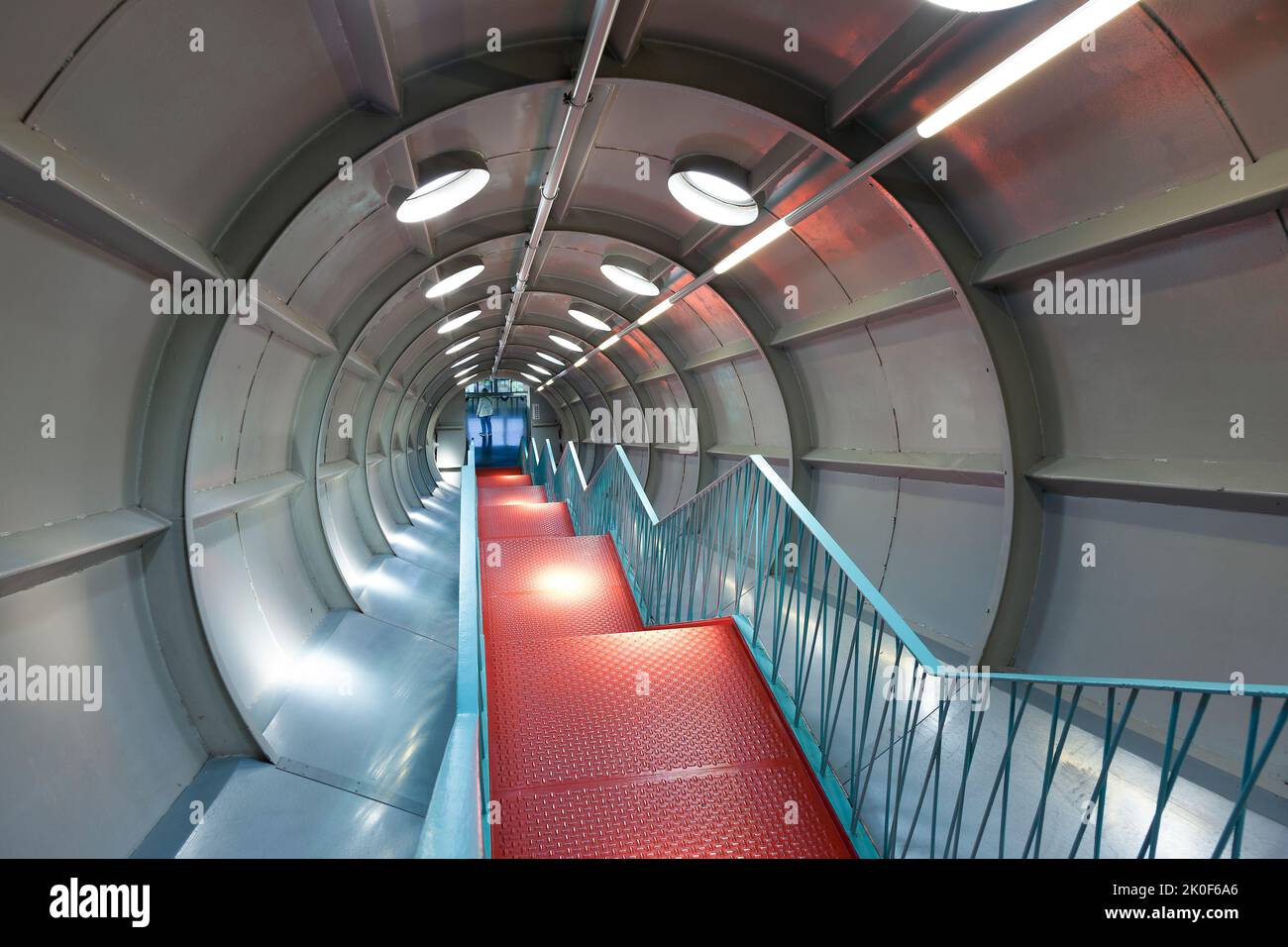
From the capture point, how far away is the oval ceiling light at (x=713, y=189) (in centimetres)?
518

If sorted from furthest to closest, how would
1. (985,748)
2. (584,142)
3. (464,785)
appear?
(584,142)
(985,748)
(464,785)

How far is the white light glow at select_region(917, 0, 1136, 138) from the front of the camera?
2.28 meters

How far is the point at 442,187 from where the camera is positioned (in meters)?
5.04

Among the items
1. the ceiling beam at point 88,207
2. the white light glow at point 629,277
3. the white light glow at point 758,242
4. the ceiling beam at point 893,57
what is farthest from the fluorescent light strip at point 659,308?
the ceiling beam at point 88,207

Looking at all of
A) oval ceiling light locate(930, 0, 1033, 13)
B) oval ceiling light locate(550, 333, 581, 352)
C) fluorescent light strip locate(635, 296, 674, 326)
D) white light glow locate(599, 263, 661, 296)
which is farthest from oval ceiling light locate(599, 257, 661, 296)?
oval ceiling light locate(550, 333, 581, 352)

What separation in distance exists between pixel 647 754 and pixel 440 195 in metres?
4.20

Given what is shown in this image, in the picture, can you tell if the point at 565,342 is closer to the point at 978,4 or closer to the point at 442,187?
the point at 442,187

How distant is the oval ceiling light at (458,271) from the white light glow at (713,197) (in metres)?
2.81

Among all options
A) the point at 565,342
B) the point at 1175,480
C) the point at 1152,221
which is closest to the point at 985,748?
the point at 1175,480

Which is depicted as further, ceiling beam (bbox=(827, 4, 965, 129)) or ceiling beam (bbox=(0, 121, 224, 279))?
ceiling beam (bbox=(827, 4, 965, 129))

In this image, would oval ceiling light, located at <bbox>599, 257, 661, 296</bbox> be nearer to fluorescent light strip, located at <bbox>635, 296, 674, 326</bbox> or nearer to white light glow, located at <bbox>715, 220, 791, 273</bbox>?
fluorescent light strip, located at <bbox>635, 296, 674, 326</bbox>

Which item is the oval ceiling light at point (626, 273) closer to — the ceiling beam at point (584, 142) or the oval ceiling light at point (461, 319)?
the ceiling beam at point (584, 142)

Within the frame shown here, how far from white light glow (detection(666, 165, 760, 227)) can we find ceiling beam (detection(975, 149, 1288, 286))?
187 cm
